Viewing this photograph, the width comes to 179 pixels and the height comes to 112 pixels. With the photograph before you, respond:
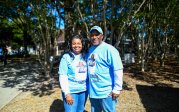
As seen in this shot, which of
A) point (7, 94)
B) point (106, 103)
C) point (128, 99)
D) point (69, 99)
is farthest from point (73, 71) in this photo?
point (7, 94)

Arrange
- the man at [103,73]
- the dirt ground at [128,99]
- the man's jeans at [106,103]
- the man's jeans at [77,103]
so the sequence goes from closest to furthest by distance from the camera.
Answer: the man at [103,73] < the man's jeans at [106,103] < the man's jeans at [77,103] < the dirt ground at [128,99]

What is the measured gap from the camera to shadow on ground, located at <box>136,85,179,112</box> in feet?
26.8

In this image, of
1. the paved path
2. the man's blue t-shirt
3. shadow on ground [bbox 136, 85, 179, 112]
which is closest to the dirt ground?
shadow on ground [bbox 136, 85, 179, 112]

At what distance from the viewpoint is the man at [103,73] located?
446cm

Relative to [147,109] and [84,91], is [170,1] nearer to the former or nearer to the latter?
[147,109]

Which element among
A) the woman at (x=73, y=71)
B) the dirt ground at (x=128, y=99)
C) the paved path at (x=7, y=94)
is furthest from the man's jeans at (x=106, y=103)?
the paved path at (x=7, y=94)

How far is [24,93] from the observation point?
10477 mm

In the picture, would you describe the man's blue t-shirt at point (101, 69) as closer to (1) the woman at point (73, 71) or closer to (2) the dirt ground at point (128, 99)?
(1) the woman at point (73, 71)

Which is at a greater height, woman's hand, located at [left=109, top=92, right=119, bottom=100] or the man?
the man

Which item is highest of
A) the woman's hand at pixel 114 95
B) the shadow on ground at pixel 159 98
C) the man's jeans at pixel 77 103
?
the woman's hand at pixel 114 95

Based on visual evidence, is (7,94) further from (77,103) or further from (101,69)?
(101,69)

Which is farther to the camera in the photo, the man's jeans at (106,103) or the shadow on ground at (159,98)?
the shadow on ground at (159,98)

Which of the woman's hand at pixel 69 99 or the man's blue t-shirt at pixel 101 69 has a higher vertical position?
the man's blue t-shirt at pixel 101 69

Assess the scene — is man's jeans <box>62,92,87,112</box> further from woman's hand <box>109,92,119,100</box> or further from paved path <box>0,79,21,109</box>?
paved path <box>0,79,21,109</box>
